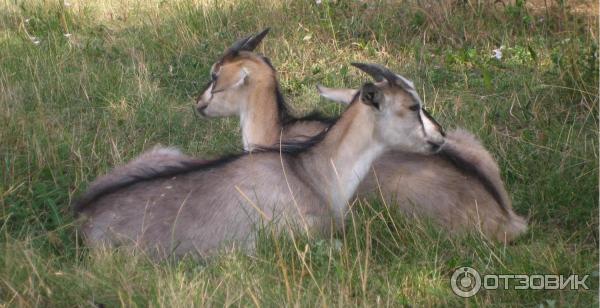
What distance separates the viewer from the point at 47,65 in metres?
7.95


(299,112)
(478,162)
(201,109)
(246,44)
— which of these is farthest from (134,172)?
(299,112)

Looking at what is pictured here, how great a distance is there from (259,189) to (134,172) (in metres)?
0.81

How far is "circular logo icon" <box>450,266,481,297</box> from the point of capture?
4348 millimetres

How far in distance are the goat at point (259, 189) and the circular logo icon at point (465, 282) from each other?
769 millimetres

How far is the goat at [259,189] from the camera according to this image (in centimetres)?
506

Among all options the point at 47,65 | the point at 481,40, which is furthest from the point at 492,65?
the point at 47,65

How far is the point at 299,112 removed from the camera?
288 inches

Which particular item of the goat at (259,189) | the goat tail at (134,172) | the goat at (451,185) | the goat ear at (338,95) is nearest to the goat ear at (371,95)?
the goat at (259,189)

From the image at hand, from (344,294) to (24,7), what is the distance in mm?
6066

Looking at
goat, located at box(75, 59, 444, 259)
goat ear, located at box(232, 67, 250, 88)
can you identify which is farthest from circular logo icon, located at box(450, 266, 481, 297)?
goat ear, located at box(232, 67, 250, 88)

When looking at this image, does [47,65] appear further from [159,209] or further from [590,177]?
[590,177]

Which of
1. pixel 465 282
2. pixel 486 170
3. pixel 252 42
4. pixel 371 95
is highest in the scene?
pixel 371 95

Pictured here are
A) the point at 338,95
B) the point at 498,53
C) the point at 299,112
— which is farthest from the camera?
the point at 498,53

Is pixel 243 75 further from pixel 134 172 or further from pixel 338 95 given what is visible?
pixel 134 172
